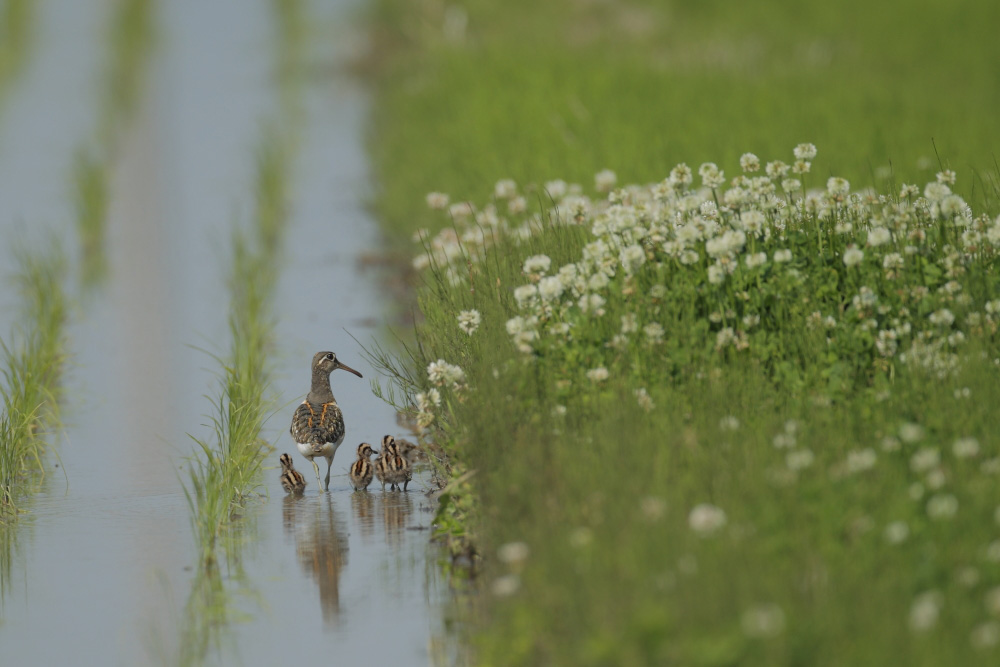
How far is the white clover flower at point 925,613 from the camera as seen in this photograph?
4.16 meters

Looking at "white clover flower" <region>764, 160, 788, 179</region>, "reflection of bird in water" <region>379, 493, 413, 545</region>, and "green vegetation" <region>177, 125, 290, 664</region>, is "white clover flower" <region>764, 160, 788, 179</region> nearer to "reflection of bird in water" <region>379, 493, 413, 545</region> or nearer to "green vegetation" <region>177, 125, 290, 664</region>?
"reflection of bird in water" <region>379, 493, 413, 545</region>

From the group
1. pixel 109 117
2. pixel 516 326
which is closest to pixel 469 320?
pixel 516 326

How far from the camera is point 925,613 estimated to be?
4.17 meters

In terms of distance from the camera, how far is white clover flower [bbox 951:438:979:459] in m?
5.15

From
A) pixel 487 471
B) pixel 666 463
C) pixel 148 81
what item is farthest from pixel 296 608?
pixel 148 81

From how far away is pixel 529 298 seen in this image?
689 cm

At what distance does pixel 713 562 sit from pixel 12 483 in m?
4.11

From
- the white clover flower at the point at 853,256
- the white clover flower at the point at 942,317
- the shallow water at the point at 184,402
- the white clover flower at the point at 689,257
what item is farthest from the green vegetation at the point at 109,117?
the white clover flower at the point at 942,317

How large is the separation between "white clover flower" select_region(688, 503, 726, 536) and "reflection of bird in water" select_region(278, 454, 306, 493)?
3184 millimetres

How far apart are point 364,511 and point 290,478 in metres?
0.51

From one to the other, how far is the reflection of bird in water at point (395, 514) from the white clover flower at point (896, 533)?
250 cm

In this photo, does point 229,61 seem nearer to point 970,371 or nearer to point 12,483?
point 12,483

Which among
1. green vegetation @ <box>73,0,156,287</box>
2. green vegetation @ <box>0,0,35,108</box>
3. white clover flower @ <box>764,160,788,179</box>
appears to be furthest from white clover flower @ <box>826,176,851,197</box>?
green vegetation @ <box>0,0,35,108</box>

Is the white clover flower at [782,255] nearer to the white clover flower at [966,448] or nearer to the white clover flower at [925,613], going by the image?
the white clover flower at [966,448]
